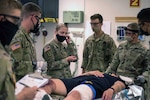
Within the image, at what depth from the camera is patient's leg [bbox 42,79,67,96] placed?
7.16 feet

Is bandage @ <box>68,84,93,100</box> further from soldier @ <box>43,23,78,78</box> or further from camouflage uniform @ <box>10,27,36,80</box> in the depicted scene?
soldier @ <box>43,23,78,78</box>

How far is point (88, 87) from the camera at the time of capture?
2350 millimetres

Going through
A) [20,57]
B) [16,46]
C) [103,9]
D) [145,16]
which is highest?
[103,9]

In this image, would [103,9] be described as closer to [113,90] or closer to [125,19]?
[125,19]

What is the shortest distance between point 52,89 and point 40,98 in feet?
1.49

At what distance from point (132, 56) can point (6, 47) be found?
218 cm

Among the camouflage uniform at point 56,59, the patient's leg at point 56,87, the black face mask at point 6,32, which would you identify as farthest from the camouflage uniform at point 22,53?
the black face mask at point 6,32

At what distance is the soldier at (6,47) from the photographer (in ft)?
3.35

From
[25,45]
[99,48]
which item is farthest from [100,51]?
[25,45]

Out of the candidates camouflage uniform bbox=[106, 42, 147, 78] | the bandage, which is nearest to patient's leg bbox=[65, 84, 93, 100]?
the bandage

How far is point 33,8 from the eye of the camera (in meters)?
2.59

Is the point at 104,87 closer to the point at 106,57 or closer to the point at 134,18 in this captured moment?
the point at 106,57

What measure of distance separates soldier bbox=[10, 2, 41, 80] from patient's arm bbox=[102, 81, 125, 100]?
2.39ft

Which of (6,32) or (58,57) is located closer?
(6,32)
